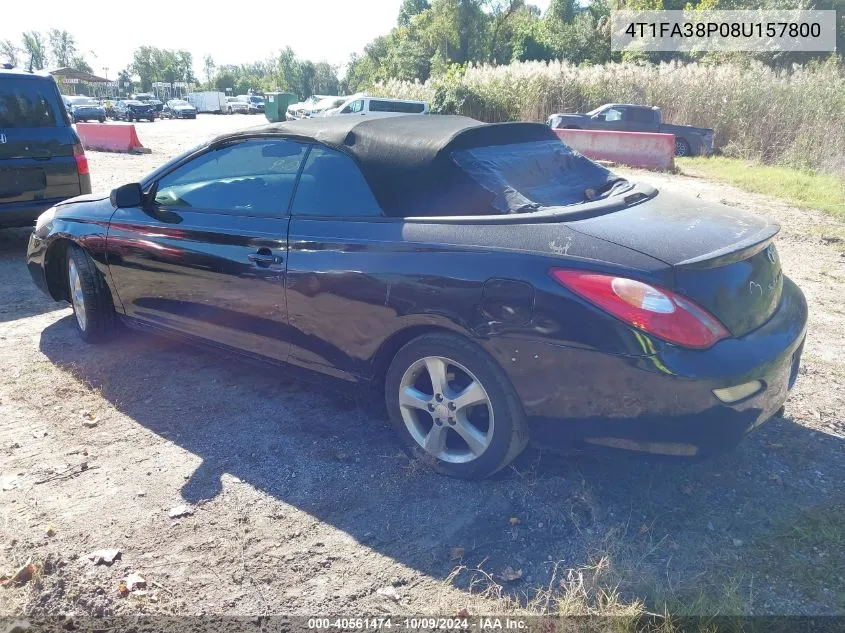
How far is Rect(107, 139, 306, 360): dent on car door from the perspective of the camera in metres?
3.48

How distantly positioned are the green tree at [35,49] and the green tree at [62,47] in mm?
1599

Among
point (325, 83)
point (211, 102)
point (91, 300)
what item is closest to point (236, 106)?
point (211, 102)

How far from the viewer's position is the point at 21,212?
689 centimetres

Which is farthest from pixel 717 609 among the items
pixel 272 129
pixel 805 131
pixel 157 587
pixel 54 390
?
pixel 805 131

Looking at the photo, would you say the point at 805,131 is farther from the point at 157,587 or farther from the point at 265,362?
the point at 157,587

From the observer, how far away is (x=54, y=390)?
407 cm

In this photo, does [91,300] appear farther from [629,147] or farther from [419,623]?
[629,147]

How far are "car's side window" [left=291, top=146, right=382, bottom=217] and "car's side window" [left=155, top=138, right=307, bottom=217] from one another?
91mm

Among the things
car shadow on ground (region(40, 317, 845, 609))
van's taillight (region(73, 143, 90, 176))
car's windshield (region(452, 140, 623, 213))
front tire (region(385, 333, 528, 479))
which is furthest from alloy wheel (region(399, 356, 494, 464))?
van's taillight (region(73, 143, 90, 176))

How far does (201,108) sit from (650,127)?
60.4 metres

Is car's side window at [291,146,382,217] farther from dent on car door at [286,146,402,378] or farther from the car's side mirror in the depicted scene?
the car's side mirror

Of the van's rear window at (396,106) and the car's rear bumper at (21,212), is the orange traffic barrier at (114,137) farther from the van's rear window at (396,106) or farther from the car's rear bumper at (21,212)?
the car's rear bumper at (21,212)

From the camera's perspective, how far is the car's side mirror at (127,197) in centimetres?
406

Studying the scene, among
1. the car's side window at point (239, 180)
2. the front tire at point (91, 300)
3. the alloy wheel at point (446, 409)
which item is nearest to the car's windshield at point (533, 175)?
the alloy wheel at point (446, 409)
